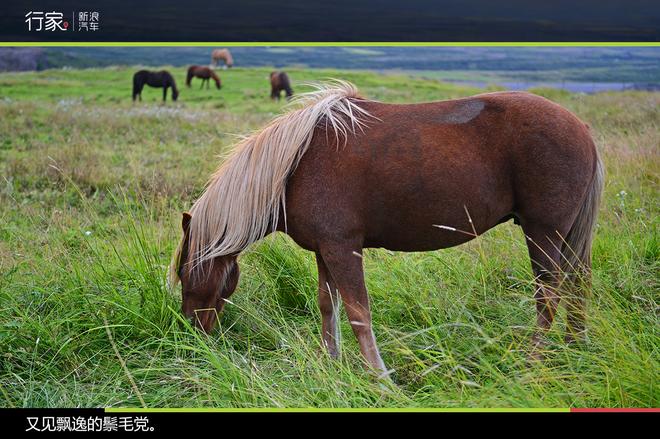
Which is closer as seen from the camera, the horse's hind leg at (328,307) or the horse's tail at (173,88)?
the horse's hind leg at (328,307)

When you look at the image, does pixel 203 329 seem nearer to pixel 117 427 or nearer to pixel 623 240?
pixel 117 427

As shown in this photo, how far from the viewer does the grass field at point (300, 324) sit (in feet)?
11.1

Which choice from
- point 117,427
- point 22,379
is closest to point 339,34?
point 117,427

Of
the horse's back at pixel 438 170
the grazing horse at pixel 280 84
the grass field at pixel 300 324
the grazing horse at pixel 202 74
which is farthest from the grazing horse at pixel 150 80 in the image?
the horse's back at pixel 438 170

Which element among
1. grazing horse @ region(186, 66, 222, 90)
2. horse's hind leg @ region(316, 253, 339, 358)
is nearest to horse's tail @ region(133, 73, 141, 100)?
grazing horse @ region(186, 66, 222, 90)

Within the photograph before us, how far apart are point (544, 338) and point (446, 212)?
3.01 feet

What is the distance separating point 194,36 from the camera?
3752 millimetres

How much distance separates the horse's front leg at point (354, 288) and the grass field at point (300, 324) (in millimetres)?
147

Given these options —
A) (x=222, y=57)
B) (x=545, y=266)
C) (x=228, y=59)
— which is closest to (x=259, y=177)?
(x=545, y=266)

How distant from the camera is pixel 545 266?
13.1 feet

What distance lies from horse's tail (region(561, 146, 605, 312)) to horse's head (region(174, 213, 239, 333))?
6.76 ft

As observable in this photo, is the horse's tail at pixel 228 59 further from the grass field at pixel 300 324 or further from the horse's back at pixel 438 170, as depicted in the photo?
the horse's back at pixel 438 170
